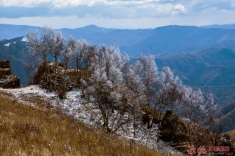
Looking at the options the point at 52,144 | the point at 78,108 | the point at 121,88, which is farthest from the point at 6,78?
the point at 52,144

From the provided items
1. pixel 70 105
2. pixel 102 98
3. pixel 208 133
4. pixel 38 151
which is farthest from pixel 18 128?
pixel 208 133

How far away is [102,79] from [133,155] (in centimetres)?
2640

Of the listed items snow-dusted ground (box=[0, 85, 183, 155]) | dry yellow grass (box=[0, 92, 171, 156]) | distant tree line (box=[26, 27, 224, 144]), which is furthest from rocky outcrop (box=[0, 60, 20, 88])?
Answer: dry yellow grass (box=[0, 92, 171, 156])

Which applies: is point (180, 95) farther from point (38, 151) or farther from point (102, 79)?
point (38, 151)

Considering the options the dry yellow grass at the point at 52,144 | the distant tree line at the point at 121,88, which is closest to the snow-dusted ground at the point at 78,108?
the distant tree line at the point at 121,88

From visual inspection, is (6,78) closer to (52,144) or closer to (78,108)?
(78,108)

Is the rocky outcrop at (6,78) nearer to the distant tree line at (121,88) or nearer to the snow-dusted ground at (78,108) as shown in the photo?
the distant tree line at (121,88)

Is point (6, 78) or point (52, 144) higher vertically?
point (52, 144)

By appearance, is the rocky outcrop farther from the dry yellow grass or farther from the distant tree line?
the dry yellow grass

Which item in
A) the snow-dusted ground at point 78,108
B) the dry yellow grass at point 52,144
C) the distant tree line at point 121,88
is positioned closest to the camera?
the dry yellow grass at point 52,144

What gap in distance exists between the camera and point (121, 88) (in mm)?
34875

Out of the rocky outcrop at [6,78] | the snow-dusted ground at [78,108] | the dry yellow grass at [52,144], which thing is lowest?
the snow-dusted ground at [78,108]

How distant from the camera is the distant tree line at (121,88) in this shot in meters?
31.9

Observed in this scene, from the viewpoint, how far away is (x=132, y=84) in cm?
Answer: 3422
